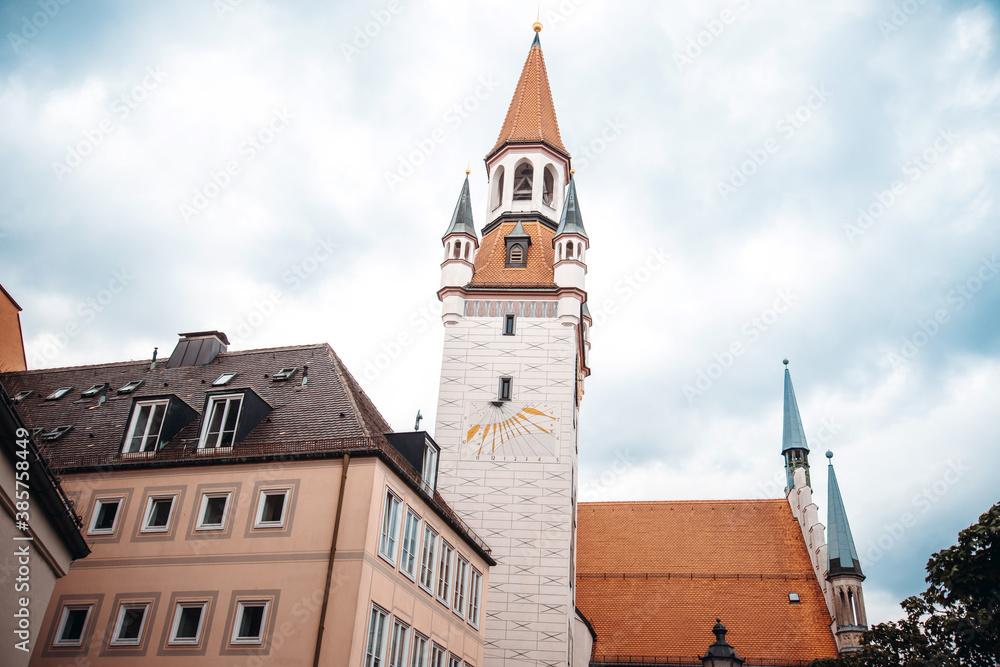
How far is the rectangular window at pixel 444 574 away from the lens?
23062 millimetres

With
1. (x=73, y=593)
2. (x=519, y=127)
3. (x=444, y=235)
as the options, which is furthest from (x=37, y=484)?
(x=519, y=127)

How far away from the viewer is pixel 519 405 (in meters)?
36.1

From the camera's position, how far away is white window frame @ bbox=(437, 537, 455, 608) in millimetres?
23047

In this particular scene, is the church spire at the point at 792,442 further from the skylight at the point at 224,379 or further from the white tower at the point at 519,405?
the skylight at the point at 224,379

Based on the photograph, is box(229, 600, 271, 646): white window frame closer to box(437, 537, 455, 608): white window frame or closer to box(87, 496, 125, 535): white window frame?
box(87, 496, 125, 535): white window frame

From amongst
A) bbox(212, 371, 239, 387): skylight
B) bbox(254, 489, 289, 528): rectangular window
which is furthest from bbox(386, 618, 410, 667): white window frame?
bbox(212, 371, 239, 387): skylight

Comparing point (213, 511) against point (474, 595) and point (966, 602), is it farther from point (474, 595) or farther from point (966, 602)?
point (966, 602)

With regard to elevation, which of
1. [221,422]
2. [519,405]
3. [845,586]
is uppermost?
[519,405]

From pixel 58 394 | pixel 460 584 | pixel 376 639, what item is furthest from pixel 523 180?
pixel 376 639

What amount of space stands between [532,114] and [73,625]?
33874 millimetres

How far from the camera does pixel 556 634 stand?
106ft

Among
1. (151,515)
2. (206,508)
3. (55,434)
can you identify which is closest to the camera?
(206,508)

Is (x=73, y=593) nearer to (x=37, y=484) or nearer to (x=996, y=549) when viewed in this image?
(x=37, y=484)

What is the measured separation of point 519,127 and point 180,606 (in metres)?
32.1
